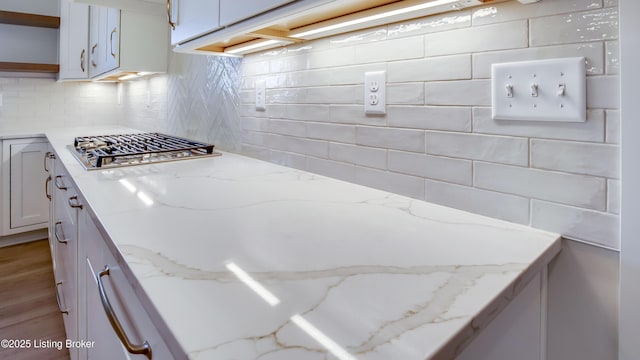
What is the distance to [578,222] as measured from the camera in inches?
26.4

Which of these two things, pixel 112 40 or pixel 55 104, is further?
pixel 55 104

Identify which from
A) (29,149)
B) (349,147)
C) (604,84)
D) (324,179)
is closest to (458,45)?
(604,84)

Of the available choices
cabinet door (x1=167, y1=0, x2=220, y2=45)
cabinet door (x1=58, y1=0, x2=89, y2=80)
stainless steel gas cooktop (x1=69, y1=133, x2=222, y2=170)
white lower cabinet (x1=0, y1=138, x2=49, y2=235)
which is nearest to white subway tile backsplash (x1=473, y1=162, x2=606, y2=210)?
cabinet door (x1=167, y1=0, x2=220, y2=45)

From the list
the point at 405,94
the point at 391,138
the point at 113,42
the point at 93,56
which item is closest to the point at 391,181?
the point at 391,138

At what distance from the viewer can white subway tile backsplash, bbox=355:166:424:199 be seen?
0.95 m

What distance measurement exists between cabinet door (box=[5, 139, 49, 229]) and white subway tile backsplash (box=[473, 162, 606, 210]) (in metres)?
3.30

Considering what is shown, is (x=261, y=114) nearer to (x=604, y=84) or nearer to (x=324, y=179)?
(x=324, y=179)

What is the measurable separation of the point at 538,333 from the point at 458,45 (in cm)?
60

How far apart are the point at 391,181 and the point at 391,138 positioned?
11 cm

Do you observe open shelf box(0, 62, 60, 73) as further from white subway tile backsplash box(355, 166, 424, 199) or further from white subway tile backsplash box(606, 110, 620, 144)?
white subway tile backsplash box(606, 110, 620, 144)

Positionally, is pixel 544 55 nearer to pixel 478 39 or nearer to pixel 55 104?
pixel 478 39

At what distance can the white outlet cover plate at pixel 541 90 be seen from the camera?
2.12 feet

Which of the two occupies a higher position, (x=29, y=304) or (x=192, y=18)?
(x=192, y=18)

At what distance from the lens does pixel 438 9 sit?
0.81 m
